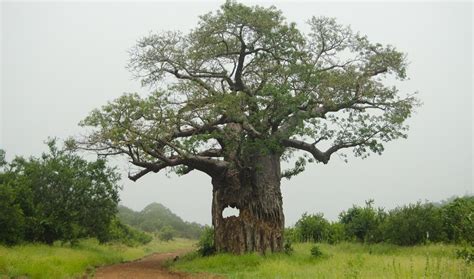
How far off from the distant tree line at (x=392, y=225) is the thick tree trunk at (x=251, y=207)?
566 centimetres

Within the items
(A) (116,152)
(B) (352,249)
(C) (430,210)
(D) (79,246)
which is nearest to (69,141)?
(A) (116,152)

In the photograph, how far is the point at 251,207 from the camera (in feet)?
53.4

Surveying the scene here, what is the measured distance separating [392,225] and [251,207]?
308 inches

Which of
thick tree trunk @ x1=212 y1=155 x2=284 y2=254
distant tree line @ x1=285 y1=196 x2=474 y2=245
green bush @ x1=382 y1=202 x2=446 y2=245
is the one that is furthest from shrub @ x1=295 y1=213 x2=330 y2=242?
thick tree trunk @ x1=212 y1=155 x2=284 y2=254

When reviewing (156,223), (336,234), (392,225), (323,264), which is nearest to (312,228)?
(336,234)

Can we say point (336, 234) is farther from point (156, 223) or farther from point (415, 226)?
point (156, 223)

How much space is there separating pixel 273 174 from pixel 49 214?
1014 cm

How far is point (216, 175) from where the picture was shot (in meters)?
17.2

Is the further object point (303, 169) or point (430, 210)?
point (430, 210)

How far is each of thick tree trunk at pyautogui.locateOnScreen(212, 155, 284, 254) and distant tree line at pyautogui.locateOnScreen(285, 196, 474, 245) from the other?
566 cm

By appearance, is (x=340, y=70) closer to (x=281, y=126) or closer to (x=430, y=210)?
(x=281, y=126)

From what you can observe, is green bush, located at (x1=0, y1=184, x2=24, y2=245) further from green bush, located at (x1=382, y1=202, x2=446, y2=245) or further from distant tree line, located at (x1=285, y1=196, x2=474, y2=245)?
green bush, located at (x1=382, y1=202, x2=446, y2=245)

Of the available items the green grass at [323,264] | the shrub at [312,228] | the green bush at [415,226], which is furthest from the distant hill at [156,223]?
the green grass at [323,264]

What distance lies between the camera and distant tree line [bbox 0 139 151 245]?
707 inches
